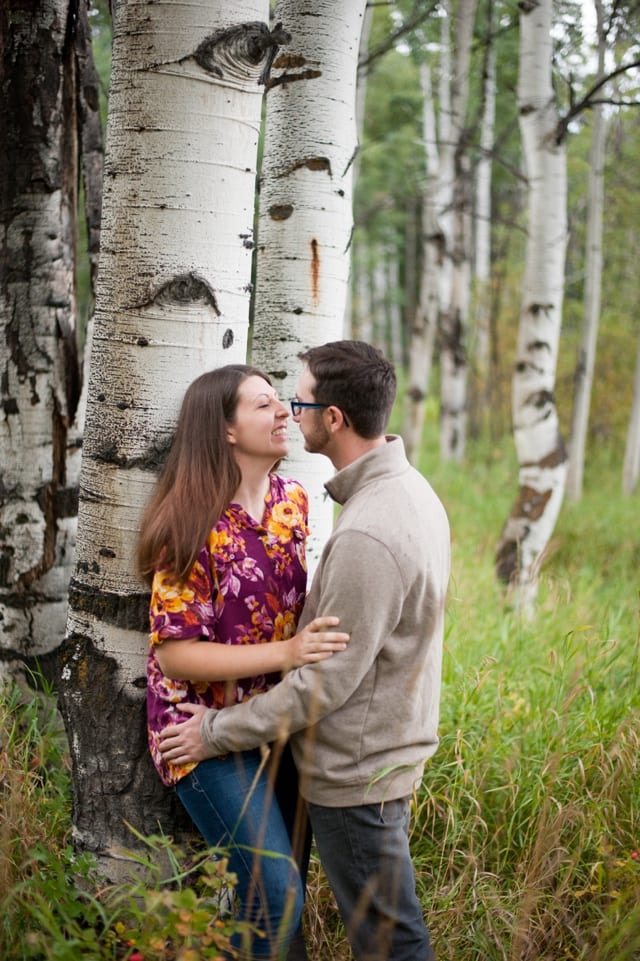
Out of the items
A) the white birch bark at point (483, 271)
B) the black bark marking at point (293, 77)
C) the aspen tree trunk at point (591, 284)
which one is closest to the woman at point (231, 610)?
the black bark marking at point (293, 77)

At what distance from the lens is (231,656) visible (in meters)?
1.94

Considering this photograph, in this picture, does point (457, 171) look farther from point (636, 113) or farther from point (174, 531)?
point (174, 531)

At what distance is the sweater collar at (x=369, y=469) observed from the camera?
2.04 meters

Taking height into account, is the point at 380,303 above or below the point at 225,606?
above

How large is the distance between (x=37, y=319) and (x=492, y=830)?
7.82 feet

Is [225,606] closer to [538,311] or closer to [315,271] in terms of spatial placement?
[315,271]

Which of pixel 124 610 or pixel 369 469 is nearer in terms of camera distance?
pixel 369 469

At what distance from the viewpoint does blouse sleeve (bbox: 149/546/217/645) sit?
1935mm

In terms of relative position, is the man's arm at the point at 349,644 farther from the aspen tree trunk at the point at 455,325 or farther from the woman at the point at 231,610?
the aspen tree trunk at the point at 455,325

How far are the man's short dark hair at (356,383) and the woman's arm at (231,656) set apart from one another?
0.52m

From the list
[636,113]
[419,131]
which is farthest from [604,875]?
[419,131]

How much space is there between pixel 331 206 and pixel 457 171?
818 centimetres

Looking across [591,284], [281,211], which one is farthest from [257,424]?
[591,284]

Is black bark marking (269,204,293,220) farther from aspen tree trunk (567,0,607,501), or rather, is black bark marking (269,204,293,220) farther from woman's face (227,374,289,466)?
aspen tree trunk (567,0,607,501)
